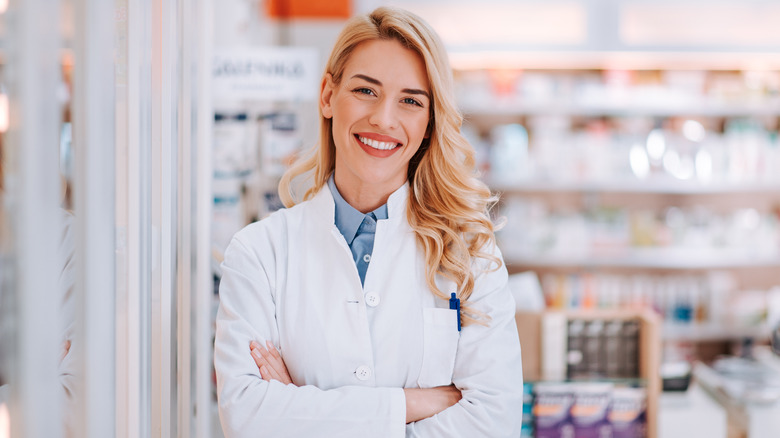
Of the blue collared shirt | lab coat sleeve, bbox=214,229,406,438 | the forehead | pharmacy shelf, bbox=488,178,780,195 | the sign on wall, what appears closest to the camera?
lab coat sleeve, bbox=214,229,406,438

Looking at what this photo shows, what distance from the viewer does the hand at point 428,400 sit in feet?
4.70

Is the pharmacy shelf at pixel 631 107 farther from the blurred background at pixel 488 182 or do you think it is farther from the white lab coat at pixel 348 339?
the white lab coat at pixel 348 339

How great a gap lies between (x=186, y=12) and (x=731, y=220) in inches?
155

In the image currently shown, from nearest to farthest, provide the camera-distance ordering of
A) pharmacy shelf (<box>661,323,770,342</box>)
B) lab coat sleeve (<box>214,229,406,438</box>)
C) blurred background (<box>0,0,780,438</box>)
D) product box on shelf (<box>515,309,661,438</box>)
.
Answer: blurred background (<box>0,0,780,438</box>)
lab coat sleeve (<box>214,229,406,438</box>)
product box on shelf (<box>515,309,661,438</box>)
pharmacy shelf (<box>661,323,770,342</box>)

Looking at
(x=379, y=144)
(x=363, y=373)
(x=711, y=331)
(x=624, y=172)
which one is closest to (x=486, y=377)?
(x=363, y=373)

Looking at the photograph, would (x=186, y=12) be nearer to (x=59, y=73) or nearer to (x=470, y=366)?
(x=59, y=73)

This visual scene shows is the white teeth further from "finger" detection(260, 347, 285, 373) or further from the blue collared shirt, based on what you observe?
"finger" detection(260, 347, 285, 373)

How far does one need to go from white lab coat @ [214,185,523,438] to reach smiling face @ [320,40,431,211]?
0.13 m

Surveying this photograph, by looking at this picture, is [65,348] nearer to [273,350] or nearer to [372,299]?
[273,350]

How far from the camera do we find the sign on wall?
2895 mm

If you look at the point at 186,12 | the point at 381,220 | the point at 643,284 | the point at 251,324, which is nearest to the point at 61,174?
the point at 251,324

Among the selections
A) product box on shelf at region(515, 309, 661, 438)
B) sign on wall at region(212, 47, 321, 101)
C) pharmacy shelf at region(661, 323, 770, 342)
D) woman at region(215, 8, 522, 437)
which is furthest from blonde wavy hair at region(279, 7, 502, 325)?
pharmacy shelf at region(661, 323, 770, 342)

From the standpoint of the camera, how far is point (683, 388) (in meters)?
2.69

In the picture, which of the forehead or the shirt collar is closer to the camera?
the forehead
